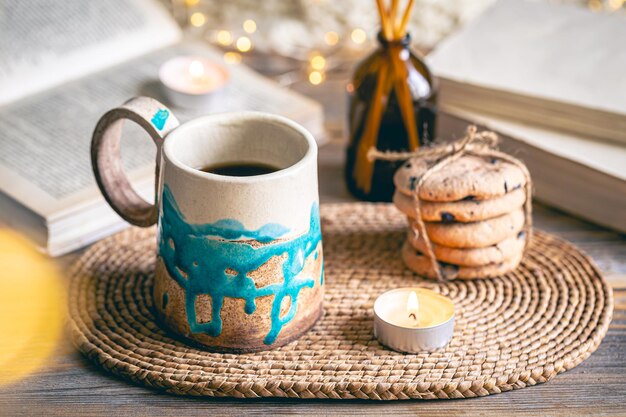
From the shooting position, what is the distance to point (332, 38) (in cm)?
139

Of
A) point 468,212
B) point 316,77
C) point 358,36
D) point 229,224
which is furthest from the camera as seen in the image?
point 358,36

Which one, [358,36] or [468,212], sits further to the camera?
[358,36]

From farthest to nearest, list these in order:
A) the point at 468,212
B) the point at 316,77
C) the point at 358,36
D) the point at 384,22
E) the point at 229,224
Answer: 1. the point at 358,36
2. the point at 316,77
3. the point at 384,22
4. the point at 468,212
5. the point at 229,224

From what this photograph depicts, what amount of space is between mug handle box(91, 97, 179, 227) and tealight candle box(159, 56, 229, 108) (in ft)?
0.90

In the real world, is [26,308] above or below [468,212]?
below

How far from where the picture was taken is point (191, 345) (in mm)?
739

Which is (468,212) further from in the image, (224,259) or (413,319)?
(224,259)

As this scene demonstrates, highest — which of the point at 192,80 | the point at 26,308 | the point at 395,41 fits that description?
the point at 395,41

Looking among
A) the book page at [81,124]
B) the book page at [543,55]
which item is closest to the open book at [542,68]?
the book page at [543,55]

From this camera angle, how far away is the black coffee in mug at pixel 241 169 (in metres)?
0.77

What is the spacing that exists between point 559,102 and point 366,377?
0.47m

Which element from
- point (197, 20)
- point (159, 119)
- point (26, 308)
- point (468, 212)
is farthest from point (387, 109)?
point (197, 20)

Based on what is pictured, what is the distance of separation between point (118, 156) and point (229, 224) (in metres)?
0.18

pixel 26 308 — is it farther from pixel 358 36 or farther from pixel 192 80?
pixel 358 36
